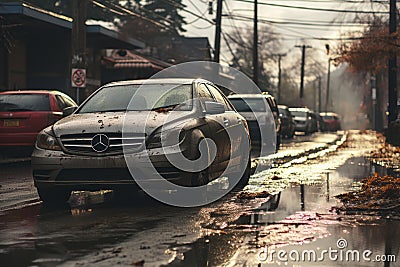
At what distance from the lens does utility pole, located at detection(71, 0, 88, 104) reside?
2294cm

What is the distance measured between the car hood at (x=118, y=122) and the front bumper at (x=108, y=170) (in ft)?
1.05

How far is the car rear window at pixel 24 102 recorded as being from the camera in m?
19.3

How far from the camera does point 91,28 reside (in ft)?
109

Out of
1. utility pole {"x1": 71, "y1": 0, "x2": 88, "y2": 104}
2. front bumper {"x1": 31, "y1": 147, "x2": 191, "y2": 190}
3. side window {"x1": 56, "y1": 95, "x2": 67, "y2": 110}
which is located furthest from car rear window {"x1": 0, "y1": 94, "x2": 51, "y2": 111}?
front bumper {"x1": 31, "y1": 147, "x2": 191, "y2": 190}

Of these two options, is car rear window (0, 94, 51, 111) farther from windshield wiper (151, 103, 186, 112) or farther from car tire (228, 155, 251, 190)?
windshield wiper (151, 103, 186, 112)

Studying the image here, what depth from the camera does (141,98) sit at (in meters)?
11.2

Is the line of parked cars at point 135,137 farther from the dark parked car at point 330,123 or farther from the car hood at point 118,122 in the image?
the dark parked car at point 330,123

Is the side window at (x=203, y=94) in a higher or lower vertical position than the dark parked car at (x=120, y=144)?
higher

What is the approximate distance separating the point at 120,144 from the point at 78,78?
A: 45.5 feet

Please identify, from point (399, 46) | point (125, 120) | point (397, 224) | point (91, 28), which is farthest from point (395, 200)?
point (91, 28)

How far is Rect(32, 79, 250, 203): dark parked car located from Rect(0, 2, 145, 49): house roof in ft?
51.8

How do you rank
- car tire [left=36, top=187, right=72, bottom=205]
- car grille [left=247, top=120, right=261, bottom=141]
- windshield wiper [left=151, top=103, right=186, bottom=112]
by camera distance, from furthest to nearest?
car grille [left=247, top=120, right=261, bottom=141]
windshield wiper [left=151, top=103, right=186, bottom=112]
car tire [left=36, top=187, right=72, bottom=205]

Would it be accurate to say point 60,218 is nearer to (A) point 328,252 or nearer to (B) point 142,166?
(B) point 142,166

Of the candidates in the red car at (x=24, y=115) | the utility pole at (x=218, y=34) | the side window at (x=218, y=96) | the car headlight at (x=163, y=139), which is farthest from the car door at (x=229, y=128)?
the utility pole at (x=218, y=34)
